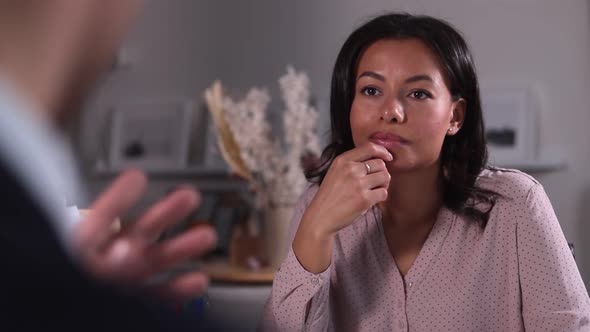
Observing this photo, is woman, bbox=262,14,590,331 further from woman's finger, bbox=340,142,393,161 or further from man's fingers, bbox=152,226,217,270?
man's fingers, bbox=152,226,217,270

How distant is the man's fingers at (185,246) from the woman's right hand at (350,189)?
701 mm

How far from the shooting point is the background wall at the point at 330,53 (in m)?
1.81

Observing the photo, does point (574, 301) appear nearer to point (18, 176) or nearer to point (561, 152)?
point (18, 176)

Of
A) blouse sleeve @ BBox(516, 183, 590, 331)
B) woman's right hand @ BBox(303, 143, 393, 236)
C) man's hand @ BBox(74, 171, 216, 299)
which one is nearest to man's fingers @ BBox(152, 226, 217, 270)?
man's hand @ BBox(74, 171, 216, 299)

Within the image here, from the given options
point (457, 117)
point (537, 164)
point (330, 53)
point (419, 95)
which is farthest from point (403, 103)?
point (330, 53)

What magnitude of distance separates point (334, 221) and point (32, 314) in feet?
2.45

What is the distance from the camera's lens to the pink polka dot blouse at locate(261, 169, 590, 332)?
2.94 feet

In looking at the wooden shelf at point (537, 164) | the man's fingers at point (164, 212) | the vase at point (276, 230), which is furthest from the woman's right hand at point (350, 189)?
the wooden shelf at point (537, 164)

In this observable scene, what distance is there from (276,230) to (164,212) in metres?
1.57

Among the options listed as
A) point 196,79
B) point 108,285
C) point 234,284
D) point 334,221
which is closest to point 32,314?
point 108,285

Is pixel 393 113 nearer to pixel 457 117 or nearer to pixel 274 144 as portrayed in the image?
pixel 457 117

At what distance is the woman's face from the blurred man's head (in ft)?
2.62

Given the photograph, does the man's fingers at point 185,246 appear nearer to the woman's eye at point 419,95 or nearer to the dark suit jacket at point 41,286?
the dark suit jacket at point 41,286

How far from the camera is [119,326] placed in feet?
0.42
